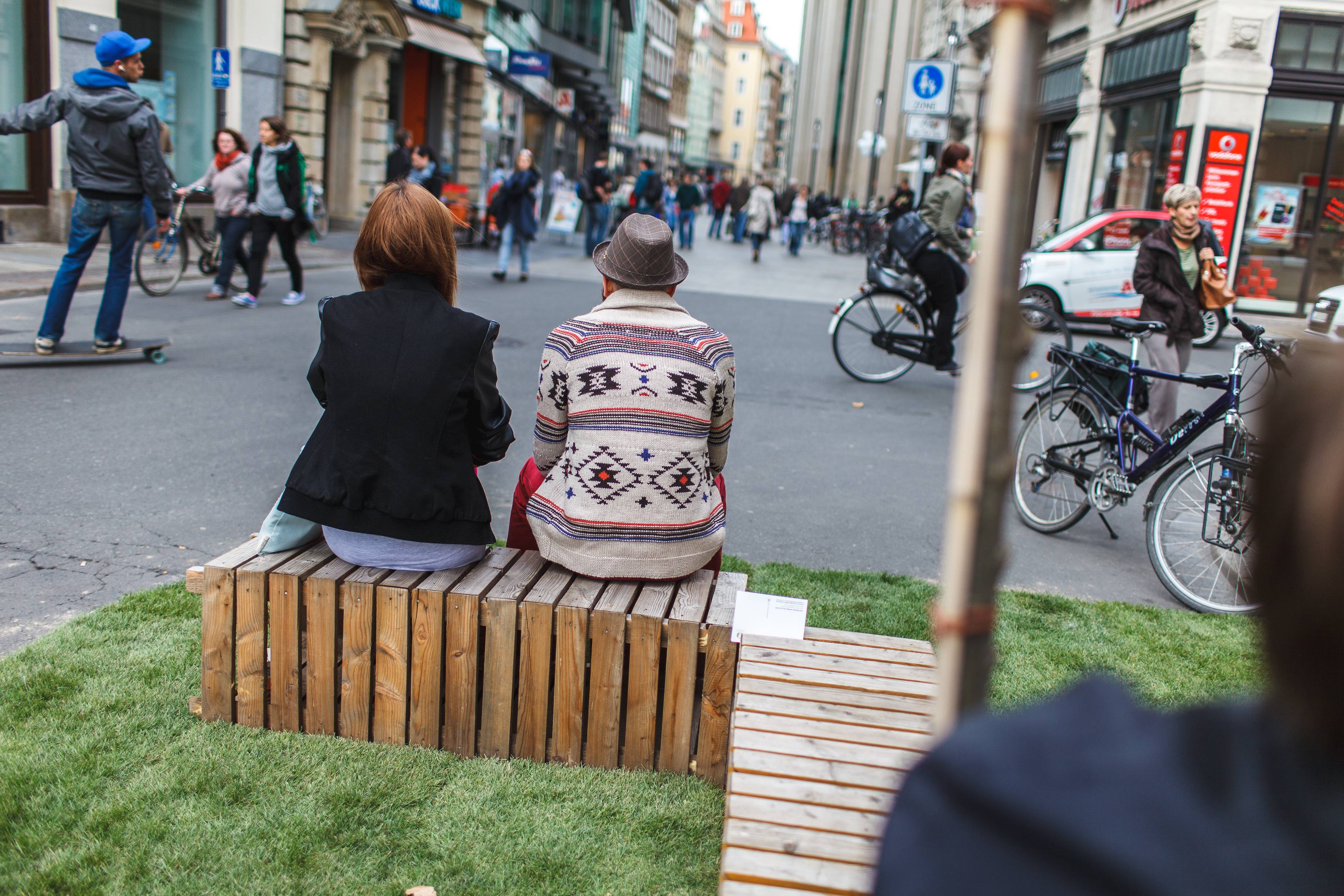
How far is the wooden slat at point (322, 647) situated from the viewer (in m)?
3.04

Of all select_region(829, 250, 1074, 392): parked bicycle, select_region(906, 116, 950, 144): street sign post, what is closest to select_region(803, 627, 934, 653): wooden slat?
select_region(829, 250, 1074, 392): parked bicycle

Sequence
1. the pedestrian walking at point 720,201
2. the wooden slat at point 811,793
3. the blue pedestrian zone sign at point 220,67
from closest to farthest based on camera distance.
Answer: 1. the wooden slat at point 811,793
2. the blue pedestrian zone sign at point 220,67
3. the pedestrian walking at point 720,201

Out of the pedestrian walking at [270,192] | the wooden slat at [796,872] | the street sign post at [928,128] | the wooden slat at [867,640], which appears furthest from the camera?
the street sign post at [928,128]

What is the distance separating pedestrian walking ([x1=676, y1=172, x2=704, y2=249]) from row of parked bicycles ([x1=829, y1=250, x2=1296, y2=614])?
20613 mm

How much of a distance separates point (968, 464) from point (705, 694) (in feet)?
7.02

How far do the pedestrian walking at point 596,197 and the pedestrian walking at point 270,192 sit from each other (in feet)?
33.8

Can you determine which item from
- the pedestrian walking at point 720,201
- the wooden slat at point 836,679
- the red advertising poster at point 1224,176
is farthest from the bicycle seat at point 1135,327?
the pedestrian walking at point 720,201

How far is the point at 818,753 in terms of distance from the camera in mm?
2377

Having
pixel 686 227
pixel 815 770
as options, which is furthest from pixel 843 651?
pixel 686 227

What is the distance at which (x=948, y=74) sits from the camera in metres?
19.4

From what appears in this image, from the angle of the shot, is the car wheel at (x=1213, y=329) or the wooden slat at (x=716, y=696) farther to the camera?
the car wheel at (x=1213, y=329)

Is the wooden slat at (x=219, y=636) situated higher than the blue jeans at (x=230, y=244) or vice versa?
the blue jeans at (x=230, y=244)

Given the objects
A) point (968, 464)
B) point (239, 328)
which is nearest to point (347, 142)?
point (239, 328)

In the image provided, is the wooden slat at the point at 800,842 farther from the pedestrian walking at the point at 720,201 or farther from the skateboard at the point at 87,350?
the pedestrian walking at the point at 720,201
